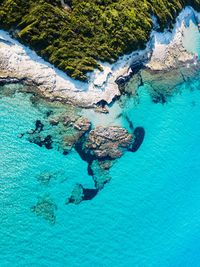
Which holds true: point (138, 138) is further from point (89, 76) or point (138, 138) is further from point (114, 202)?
point (89, 76)

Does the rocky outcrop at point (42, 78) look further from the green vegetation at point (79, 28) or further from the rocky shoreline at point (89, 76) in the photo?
the green vegetation at point (79, 28)

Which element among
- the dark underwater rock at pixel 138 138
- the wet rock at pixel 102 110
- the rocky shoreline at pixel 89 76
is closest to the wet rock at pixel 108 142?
the dark underwater rock at pixel 138 138

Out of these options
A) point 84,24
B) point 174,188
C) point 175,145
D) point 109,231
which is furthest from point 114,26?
point 109,231

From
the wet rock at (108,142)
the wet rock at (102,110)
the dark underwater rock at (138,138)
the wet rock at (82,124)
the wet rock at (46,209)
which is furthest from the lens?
the dark underwater rock at (138,138)

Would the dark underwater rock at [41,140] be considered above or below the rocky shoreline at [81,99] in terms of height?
below

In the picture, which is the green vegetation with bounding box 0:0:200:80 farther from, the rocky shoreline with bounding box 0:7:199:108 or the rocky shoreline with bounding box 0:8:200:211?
the rocky shoreline with bounding box 0:8:200:211

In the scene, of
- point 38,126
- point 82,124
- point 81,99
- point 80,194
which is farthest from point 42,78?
point 80,194

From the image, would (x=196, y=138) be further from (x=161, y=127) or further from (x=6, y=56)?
(x=6, y=56)
